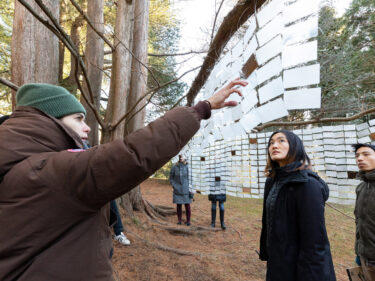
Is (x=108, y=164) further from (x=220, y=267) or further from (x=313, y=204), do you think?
(x=220, y=267)

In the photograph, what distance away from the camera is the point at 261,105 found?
5.91 ft

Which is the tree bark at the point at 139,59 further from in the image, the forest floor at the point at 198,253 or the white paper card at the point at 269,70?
the white paper card at the point at 269,70

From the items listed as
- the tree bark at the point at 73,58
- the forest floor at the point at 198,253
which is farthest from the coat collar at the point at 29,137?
the tree bark at the point at 73,58

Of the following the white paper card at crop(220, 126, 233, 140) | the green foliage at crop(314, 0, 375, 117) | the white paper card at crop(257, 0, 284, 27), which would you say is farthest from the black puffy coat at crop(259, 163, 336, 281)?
the green foliage at crop(314, 0, 375, 117)

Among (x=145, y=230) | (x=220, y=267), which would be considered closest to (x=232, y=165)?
(x=220, y=267)

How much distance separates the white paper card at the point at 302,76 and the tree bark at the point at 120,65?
2.61m

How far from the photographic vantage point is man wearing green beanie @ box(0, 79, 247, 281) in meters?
0.64

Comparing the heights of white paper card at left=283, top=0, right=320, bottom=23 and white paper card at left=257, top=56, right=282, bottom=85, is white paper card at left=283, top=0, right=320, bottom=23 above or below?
above

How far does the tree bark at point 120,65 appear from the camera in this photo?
3350 millimetres

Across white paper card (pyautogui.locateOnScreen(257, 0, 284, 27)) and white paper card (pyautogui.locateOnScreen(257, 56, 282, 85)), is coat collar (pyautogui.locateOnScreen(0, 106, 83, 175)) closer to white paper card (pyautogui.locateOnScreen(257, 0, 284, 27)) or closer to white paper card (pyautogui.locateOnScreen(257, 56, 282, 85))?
white paper card (pyautogui.locateOnScreen(257, 56, 282, 85))

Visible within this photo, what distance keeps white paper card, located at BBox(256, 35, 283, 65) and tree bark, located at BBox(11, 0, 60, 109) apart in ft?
7.60

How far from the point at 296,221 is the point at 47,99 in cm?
155

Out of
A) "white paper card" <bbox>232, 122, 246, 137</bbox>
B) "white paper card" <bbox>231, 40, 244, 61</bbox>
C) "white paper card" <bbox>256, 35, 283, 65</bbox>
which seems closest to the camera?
"white paper card" <bbox>256, 35, 283, 65</bbox>

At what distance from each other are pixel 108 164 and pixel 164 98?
30.5 ft
